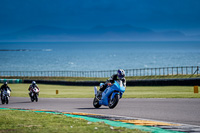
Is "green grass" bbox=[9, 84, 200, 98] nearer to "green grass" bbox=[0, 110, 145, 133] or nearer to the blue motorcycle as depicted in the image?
the blue motorcycle

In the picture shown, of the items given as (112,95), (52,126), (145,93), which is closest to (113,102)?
(112,95)

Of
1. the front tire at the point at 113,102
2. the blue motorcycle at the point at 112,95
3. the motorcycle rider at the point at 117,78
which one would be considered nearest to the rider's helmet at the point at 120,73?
the motorcycle rider at the point at 117,78

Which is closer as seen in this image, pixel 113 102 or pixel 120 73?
pixel 120 73

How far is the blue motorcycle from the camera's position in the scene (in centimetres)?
1539

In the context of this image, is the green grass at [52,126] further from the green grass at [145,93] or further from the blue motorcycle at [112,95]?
the green grass at [145,93]

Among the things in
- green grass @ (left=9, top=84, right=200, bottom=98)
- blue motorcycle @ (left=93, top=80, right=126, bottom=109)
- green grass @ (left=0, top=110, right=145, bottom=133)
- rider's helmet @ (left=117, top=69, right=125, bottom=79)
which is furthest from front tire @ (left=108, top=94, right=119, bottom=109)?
green grass @ (left=9, top=84, right=200, bottom=98)

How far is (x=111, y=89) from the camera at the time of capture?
616 inches

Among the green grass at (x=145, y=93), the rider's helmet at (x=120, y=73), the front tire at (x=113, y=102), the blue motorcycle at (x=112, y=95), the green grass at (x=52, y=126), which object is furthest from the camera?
the green grass at (x=145, y=93)

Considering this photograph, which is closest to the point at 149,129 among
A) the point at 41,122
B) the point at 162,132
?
the point at 162,132

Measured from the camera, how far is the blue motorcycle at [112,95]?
1539cm

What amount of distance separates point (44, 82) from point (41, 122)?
151 ft

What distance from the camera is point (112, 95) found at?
15.8m

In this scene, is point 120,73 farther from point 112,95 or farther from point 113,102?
point 113,102

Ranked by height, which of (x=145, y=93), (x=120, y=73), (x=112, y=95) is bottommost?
(x=145, y=93)
